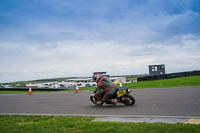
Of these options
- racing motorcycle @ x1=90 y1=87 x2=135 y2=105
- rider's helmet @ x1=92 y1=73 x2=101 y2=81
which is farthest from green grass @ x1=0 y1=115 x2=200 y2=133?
rider's helmet @ x1=92 y1=73 x2=101 y2=81

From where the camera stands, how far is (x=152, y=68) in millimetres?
43906

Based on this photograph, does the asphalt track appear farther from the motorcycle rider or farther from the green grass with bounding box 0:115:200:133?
the green grass with bounding box 0:115:200:133

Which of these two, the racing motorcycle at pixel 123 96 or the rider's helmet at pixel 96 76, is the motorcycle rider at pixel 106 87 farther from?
the racing motorcycle at pixel 123 96

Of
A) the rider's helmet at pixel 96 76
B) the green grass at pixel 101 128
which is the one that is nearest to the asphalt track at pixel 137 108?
the rider's helmet at pixel 96 76

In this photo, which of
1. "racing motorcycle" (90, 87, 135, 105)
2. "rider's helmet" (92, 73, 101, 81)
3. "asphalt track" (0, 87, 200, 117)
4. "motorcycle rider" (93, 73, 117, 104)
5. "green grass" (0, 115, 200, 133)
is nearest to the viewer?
"green grass" (0, 115, 200, 133)

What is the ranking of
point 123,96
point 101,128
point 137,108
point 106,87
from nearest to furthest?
point 101,128 < point 137,108 < point 123,96 < point 106,87

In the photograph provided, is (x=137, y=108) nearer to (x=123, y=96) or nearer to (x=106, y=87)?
(x=123, y=96)

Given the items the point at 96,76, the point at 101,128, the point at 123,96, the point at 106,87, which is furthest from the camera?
the point at 96,76

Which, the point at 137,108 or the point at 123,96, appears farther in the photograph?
the point at 123,96

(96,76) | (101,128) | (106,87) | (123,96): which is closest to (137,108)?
(123,96)

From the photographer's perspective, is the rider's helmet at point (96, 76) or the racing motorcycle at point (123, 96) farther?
the rider's helmet at point (96, 76)

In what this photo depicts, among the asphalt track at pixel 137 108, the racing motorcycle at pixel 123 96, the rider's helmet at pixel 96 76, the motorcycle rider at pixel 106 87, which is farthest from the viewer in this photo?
the rider's helmet at pixel 96 76

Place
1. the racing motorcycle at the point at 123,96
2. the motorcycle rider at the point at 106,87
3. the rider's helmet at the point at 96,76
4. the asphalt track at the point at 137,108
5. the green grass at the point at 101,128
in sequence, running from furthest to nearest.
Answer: the rider's helmet at the point at 96,76 < the motorcycle rider at the point at 106,87 < the racing motorcycle at the point at 123,96 < the asphalt track at the point at 137,108 < the green grass at the point at 101,128

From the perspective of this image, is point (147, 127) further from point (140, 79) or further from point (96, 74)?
point (140, 79)
